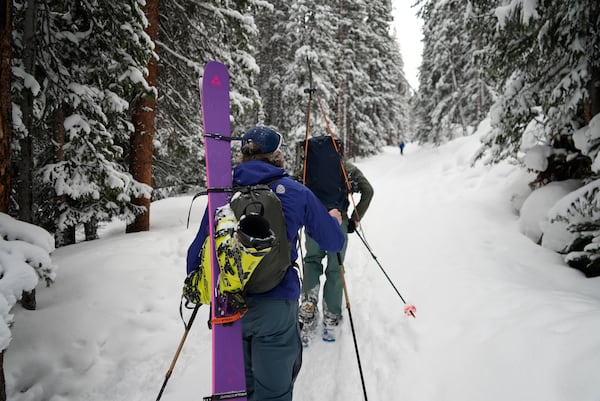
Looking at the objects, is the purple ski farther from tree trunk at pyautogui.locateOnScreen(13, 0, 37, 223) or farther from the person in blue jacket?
tree trunk at pyautogui.locateOnScreen(13, 0, 37, 223)

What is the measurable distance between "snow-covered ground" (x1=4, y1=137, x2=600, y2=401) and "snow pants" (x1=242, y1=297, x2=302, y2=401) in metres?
1.38

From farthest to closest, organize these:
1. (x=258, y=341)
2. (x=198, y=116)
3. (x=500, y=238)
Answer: (x=198, y=116)
(x=500, y=238)
(x=258, y=341)

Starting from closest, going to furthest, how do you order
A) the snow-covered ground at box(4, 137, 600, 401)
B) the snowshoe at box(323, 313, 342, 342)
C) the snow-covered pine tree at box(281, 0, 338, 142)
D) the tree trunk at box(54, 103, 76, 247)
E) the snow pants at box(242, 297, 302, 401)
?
the snow pants at box(242, 297, 302, 401), the snow-covered ground at box(4, 137, 600, 401), the snowshoe at box(323, 313, 342, 342), the tree trunk at box(54, 103, 76, 247), the snow-covered pine tree at box(281, 0, 338, 142)

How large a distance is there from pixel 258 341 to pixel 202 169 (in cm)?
1456

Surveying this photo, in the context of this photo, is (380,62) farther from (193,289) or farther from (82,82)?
(193,289)

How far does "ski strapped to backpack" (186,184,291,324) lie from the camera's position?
192 cm

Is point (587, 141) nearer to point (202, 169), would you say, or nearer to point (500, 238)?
point (500, 238)

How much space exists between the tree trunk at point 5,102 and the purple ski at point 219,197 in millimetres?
1849

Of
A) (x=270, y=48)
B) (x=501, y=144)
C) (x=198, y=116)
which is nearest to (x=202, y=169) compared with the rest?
(x=198, y=116)

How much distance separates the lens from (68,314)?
13.2 ft

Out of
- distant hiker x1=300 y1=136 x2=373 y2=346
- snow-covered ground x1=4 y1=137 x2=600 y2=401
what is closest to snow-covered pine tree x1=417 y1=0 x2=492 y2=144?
snow-covered ground x1=4 y1=137 x2=600 y2=401

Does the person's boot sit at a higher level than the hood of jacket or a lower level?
lower

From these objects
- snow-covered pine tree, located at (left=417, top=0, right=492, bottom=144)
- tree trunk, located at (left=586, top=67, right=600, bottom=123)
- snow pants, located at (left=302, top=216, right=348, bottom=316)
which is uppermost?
snow-covered pine tree, located at (left=417, top=0, right=492, bottom=144)

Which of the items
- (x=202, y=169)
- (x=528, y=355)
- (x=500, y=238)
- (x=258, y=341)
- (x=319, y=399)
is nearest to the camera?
(x=258, y=341)
